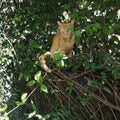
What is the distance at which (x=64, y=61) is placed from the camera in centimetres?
281

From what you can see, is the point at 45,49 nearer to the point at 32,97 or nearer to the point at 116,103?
the point at 32,97

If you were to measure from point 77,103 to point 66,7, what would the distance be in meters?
0.80

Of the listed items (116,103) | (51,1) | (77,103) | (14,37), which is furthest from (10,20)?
(116,103)

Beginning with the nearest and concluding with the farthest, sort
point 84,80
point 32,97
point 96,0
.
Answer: point 96,0
point 84,80
point 32,97

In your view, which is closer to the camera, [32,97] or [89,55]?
[89,55]

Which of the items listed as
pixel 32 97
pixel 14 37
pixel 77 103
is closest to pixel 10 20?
pixel 14 37

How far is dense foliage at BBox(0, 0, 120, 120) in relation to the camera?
2.69 meters

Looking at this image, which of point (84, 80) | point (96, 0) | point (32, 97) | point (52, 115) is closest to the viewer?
point (96, 0)

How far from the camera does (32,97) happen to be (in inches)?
125

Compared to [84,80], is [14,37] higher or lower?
higher

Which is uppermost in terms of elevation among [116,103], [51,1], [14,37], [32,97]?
[51,1]

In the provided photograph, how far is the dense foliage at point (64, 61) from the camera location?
2686 millimetres

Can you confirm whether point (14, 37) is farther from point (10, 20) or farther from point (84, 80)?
point (84, 80)

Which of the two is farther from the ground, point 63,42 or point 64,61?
point 63,42
